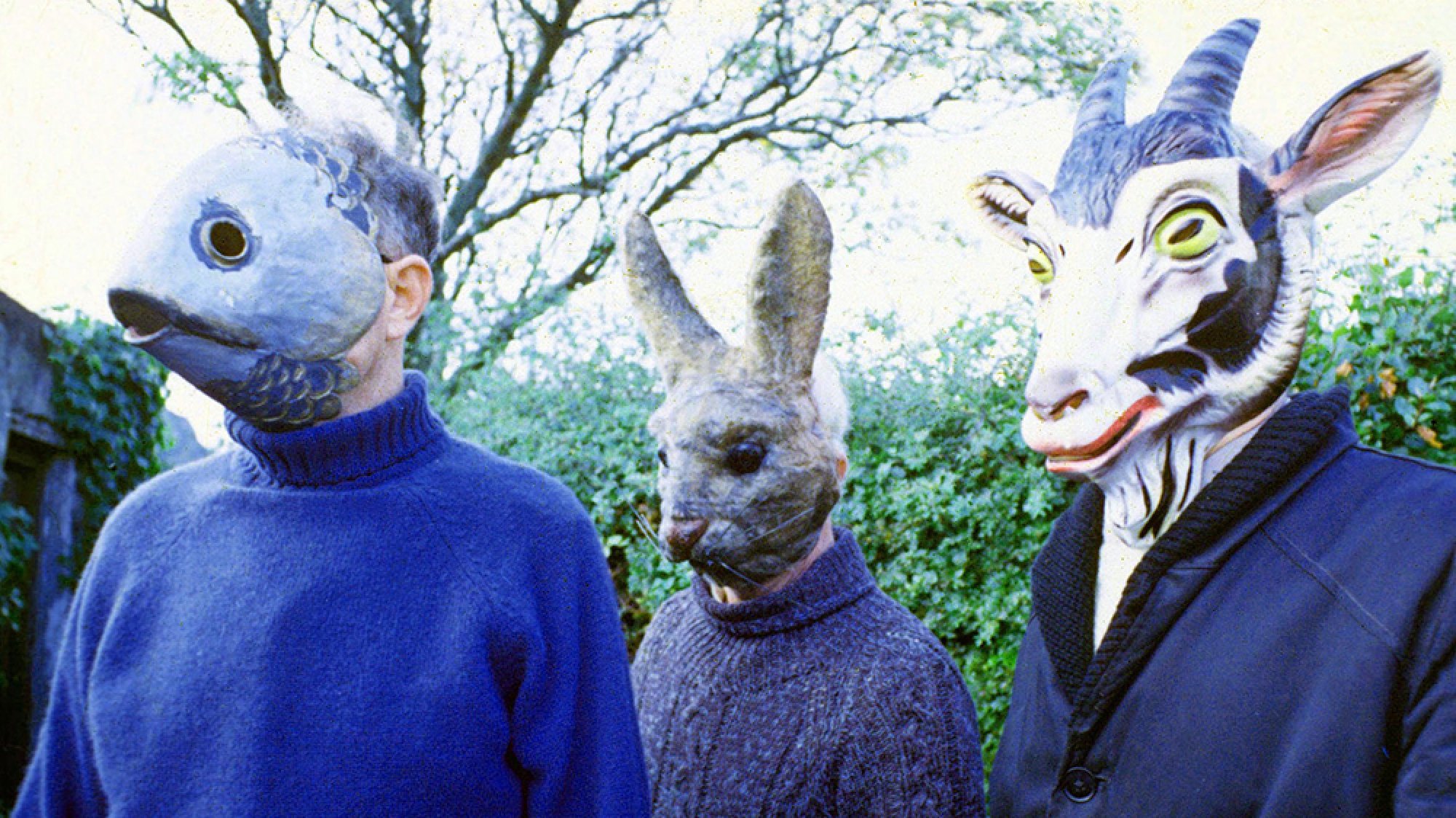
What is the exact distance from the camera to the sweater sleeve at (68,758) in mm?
1969

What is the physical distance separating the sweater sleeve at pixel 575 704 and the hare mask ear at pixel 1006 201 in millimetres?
1164

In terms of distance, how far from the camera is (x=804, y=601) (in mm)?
2369

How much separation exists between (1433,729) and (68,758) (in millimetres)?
2235

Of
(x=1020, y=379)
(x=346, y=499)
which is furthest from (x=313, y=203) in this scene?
(x=1020, y=379)

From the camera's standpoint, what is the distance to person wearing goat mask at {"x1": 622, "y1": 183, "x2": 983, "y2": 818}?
2168 millimetres

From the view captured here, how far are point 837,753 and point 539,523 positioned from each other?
741 millimetres

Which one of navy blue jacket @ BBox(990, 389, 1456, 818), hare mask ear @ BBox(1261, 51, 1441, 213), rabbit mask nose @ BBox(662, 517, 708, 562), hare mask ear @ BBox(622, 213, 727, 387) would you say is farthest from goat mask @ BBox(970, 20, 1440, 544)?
hare mask ear @ BBox(622, 213, 727, 387)

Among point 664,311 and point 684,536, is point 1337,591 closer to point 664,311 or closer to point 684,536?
point 684,536

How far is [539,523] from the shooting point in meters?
2.06

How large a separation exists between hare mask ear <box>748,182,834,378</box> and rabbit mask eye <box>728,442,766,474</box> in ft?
0.62

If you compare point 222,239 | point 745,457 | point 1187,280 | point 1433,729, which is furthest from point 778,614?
point 222,239

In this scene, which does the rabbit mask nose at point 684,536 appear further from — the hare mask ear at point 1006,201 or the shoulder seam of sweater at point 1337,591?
the shoulder seam of sweater at point 1337,591

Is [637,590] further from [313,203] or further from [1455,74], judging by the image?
[1455,74]

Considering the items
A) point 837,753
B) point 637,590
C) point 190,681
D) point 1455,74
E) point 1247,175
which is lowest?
point 637,590
